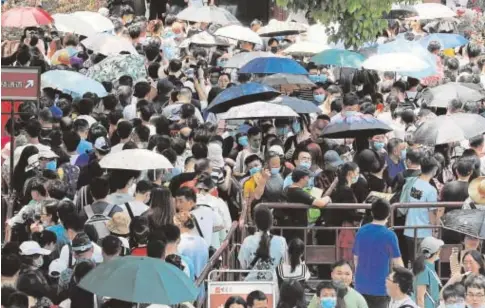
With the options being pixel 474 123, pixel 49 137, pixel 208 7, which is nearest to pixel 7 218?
pixel 49 137

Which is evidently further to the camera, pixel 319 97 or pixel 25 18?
pixel 25 18

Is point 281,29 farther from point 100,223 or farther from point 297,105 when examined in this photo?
point 100,223

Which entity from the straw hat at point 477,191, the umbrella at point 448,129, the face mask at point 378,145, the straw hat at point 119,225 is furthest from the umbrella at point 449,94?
the straw hat at point 119,225

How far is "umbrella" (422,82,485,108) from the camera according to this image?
69.7 feet

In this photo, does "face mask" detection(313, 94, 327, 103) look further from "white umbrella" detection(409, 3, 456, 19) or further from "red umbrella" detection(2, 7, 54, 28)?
"white umbrella" detection(409, 3, 456, 19)

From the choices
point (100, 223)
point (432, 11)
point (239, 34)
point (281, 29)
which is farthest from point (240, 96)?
point (432, 11)

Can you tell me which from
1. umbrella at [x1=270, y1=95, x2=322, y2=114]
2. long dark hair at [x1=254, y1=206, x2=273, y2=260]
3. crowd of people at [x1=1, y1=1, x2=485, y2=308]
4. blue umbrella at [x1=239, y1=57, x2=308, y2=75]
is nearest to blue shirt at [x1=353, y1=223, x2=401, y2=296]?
crowd of people at [x1=1, y1=1, x2=485, y2=308]

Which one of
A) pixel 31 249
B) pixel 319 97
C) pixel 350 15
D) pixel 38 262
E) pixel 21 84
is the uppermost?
pixel 21 84

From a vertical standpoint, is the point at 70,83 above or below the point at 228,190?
above

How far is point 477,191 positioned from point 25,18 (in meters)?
10.1

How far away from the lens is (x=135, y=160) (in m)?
15.9

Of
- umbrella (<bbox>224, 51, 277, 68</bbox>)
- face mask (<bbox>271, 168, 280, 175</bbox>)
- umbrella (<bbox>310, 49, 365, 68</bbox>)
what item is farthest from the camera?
umbrella (<bbox>224, 51, 277, 68</bbox>)

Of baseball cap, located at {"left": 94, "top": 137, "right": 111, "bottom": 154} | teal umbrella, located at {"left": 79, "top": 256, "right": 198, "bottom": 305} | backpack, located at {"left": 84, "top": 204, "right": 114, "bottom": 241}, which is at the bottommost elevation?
backpack, located at {"left": 84, "top": 204, "right": 114, "bottom": 241}

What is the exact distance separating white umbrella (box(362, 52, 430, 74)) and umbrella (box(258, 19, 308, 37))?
17.1ft
